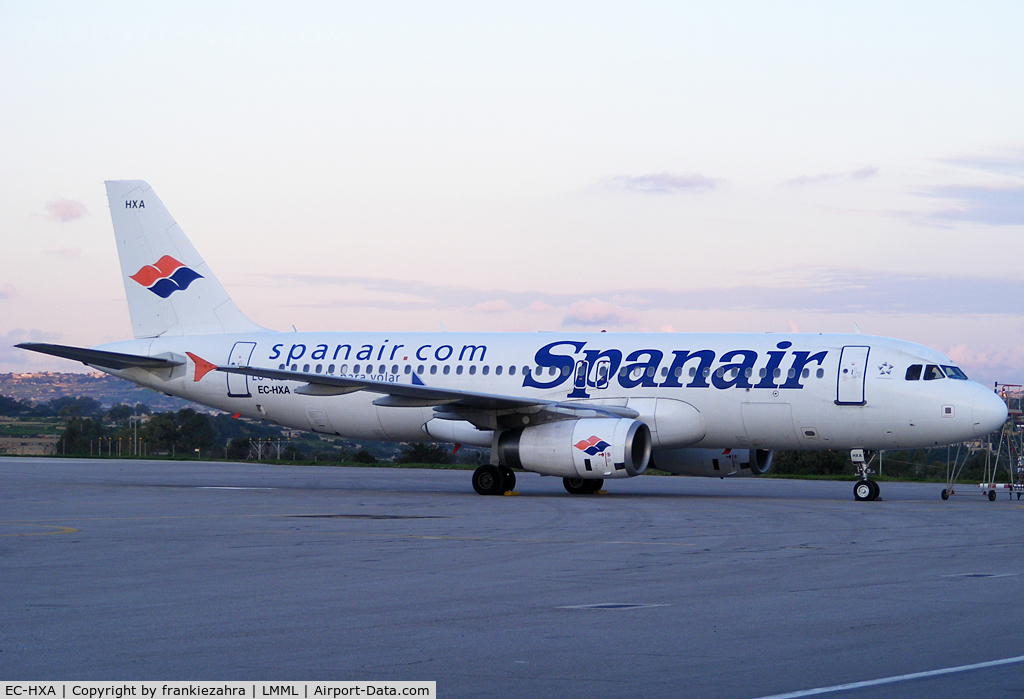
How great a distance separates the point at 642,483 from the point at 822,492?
6079mm

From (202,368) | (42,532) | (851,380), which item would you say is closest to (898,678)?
(42,532)

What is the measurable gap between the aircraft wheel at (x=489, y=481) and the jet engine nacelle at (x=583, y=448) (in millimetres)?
503

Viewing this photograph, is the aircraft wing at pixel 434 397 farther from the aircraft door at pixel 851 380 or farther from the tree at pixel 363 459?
the tree at pixel 363 459

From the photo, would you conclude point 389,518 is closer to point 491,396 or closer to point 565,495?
point 491,396

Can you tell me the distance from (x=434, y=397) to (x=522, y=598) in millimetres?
16202

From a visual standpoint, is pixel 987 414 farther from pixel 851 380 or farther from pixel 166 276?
pixel 166 276

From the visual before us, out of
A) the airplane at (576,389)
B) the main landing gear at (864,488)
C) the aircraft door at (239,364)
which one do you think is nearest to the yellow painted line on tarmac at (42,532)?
the airplane at (576,389)

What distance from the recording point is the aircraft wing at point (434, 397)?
88.5 feet

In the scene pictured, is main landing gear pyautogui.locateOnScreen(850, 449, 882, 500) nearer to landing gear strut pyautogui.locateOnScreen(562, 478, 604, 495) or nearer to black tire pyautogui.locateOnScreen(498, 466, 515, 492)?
landing gear strut pyautogui.locateOnScreen(562, 478, 604, 495)

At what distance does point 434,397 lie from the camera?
89.6 ft

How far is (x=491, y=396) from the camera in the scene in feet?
88.1

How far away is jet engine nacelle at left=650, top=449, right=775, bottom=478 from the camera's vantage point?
99.8 feet

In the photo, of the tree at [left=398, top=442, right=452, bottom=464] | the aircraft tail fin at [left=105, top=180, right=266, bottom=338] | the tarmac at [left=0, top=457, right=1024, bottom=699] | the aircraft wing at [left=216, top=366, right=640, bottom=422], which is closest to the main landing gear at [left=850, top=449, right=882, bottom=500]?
the tarmac at [left=0, top=457, right=1024, bottom=699]

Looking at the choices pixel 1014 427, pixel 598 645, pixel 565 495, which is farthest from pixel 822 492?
pixel 598 645
